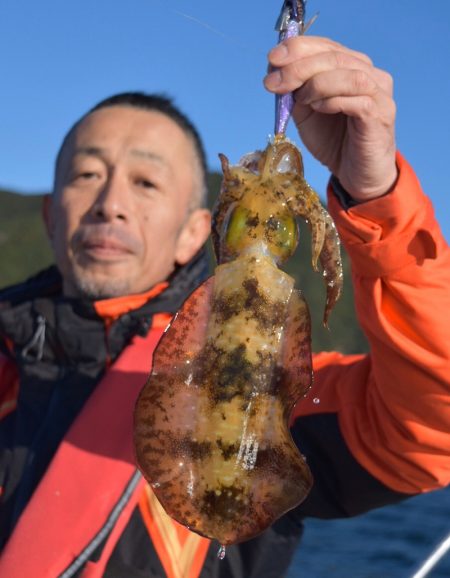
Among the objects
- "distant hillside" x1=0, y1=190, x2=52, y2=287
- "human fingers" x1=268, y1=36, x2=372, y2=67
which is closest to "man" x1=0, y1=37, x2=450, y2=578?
"human fingers" x1=268, y1=36, x2=372, y2=67

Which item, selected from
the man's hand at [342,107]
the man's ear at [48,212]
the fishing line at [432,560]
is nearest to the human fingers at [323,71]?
the man's hand at [342,107]

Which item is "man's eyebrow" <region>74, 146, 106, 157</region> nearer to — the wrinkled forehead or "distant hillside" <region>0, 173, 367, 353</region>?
the wrinkled forehead

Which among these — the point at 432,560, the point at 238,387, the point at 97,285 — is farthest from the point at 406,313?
the point at 97,285

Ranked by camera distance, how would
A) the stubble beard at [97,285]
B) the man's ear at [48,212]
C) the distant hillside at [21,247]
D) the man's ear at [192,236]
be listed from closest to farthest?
the stubble beard at [97,285] < the man's ear at [192,236] < the man's ear at [48,212] < the distant hillside at [21,247]

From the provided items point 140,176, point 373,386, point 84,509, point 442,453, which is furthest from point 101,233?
point 442,453

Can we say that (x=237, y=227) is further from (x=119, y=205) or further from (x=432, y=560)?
(x=432, y=560)

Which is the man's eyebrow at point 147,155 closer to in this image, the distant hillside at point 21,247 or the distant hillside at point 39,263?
the distant hillside at point 39,263

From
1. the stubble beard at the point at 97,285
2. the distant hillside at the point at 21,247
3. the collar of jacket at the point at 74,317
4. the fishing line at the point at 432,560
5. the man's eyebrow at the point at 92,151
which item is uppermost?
the man's eyebrow at the point at 92,151
